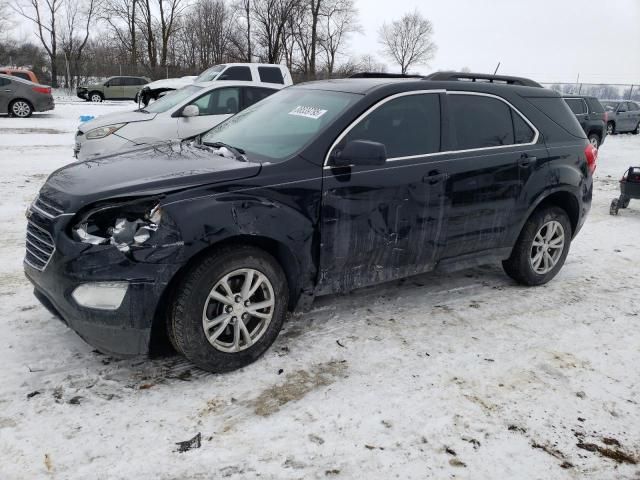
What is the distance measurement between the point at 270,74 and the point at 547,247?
1128 centimetres

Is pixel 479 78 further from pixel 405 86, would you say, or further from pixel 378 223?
pixel 378 223

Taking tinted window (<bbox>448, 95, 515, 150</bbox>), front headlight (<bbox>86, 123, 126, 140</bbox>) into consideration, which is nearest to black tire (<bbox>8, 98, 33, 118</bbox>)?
front headlight (<bbox>86, 123, 126, 140</bbox>)

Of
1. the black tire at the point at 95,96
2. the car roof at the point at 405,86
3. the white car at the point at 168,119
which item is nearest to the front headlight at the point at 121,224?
the car roof at the point at 405,86

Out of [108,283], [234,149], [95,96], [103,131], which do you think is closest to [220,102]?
[103,131]

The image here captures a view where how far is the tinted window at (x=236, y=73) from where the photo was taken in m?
14.5

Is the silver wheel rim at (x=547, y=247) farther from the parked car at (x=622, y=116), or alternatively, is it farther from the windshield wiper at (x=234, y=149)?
the parked car at (x=622, y=116)

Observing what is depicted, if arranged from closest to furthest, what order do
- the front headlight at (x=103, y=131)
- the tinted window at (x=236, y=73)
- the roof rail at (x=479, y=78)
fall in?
1. the roof rail at (x=479, y=78)
2. the front headlight at (x=103, y=131)
3. the tinted window at (x=236, y=73)

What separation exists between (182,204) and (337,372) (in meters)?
1.39

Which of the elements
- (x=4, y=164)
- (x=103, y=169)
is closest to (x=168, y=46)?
(x=4, y=164)

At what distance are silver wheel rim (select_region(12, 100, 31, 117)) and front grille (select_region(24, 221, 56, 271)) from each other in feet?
60.4

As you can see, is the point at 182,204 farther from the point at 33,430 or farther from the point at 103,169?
the point at 33,430

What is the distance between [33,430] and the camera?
8.49 ft

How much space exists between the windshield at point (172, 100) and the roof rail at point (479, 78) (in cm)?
608

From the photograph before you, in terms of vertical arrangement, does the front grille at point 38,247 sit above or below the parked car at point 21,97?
below
